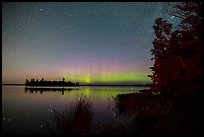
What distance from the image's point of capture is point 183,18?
1250cm

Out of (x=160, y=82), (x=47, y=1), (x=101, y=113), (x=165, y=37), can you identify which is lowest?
(x=101, y=113)

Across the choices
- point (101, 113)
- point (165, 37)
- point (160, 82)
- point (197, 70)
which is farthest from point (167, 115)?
point (101, 113)

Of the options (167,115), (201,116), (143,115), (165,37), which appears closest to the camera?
(201,116)

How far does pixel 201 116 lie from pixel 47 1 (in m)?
6.30

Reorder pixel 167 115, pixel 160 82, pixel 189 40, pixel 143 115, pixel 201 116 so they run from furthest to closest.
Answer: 1. pixel 160 82
2. pixel 143 115
3. pixel 189 40
4. pixel 167 115
5. pixel 201 116

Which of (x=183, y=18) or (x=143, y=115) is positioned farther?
(x=143, y=115)

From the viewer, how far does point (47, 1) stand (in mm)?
9789

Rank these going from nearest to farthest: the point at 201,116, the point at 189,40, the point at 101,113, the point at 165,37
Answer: the point at 201,116 < the point at 189,40 < the point at 165,37 < the point at 101,113

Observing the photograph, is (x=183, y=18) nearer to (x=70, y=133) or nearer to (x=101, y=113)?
(x=70, y=133)

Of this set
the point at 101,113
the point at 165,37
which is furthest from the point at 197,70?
the point at 101,113

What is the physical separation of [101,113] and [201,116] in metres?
18.4

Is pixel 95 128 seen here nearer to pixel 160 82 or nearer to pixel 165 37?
pixel 160 82

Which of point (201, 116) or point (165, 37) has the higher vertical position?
point (165, 37)

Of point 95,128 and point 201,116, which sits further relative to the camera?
point 95,128
